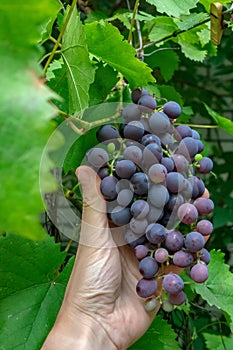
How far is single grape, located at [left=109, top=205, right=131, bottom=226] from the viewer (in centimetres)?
66

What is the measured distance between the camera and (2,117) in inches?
8.3

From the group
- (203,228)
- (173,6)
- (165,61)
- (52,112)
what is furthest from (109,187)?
(165,61)

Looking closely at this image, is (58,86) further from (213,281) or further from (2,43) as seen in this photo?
(2,43)

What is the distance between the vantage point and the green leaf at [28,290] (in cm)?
74

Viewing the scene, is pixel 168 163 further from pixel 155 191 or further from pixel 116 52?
pixel 116 52

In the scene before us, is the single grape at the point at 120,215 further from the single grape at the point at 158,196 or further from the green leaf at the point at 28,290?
the green leaf at the point at 28,290

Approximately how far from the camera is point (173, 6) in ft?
2.61

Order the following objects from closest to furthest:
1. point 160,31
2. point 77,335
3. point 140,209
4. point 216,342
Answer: point 140,209 → point 77,335 → point 160,31 → point 216,342

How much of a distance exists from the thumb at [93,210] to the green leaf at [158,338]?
20cm

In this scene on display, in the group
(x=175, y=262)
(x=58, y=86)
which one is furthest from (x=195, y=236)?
(x=58, y=86)

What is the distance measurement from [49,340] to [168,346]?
0.22 metres

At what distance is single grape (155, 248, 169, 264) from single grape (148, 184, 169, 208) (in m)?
0.05

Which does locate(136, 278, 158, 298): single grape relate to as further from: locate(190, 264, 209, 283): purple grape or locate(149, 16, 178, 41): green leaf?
locate(149, 16, 178, 41): green leaf

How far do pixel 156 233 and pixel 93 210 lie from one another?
0.09 m
